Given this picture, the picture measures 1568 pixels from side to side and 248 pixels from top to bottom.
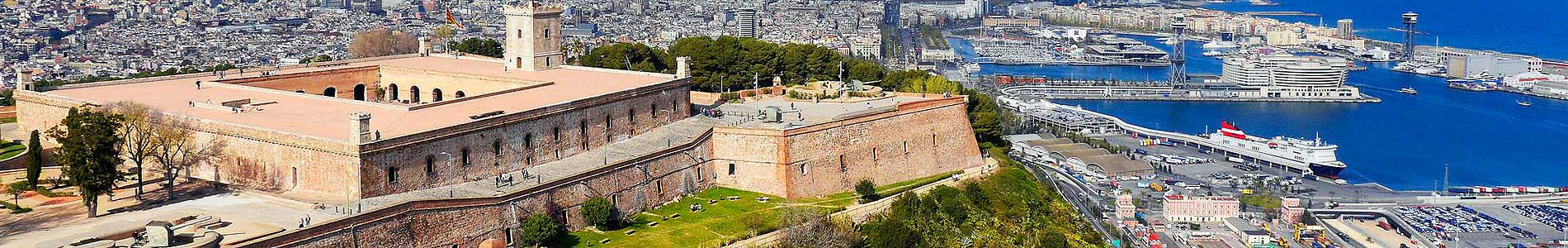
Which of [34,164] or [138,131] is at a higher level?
[138,131]

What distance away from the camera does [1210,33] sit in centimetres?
17350

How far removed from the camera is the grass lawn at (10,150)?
1228 inches

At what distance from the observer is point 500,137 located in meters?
29.5

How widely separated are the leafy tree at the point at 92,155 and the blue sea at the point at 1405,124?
57272 mm

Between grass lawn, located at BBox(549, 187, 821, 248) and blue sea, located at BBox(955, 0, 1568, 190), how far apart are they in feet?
148

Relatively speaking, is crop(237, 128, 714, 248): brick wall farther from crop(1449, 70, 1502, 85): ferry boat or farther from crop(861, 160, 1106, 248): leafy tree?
crop(1449, 70, 1502, 85): ferry boat

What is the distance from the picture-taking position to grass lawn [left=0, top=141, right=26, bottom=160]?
102 feet

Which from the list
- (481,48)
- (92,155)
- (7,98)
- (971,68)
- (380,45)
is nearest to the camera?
(92,155)

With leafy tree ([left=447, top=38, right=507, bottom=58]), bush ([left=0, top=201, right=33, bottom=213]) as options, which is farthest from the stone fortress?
leafy tree ([left=447, top=38, right=507, bottom=58])

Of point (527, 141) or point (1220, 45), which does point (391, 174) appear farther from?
point (1220, 45)

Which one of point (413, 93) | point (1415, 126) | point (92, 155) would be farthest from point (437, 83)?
point (1415, 126)

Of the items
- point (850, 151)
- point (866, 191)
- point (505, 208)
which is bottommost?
point (866, 191)

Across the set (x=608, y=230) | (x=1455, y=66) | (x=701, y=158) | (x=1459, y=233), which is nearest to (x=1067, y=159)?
(x=1459, y=233)

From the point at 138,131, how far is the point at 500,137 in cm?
627
